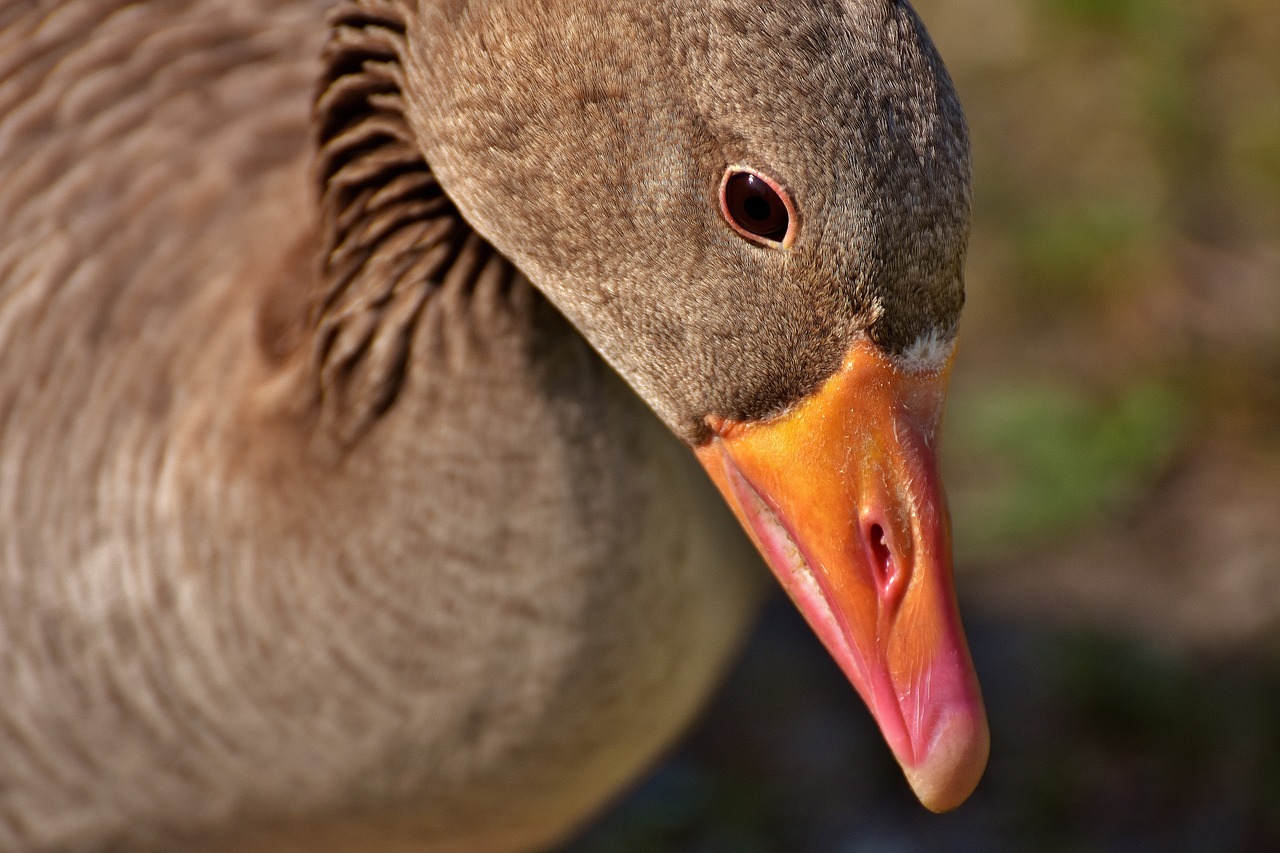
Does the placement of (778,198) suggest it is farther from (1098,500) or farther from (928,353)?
(1098,500)

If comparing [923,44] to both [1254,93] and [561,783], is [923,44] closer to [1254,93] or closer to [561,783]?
[561,783]

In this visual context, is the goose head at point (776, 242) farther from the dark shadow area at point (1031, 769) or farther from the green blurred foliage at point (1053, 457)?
the green blurred foliage at point (1053, 457)

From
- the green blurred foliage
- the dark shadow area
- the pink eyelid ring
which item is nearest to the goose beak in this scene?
the pink eyelid ring

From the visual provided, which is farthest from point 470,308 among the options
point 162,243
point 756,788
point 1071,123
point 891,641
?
point 1071,123

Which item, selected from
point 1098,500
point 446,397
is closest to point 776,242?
point 446,397

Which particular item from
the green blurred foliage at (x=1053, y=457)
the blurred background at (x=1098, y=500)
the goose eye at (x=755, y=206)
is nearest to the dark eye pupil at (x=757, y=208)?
the goose eye at (x=755, y=206)

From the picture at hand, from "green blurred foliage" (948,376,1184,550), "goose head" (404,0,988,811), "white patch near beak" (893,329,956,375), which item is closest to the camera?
"goose head" (404,0,988,811)

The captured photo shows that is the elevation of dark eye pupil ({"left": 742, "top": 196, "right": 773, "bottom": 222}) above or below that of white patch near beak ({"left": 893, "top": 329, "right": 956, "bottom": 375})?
above

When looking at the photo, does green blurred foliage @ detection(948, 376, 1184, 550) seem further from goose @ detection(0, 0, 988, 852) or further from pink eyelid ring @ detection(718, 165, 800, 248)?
pink eyelid ring @ detection(718, 165, 800, 248)
